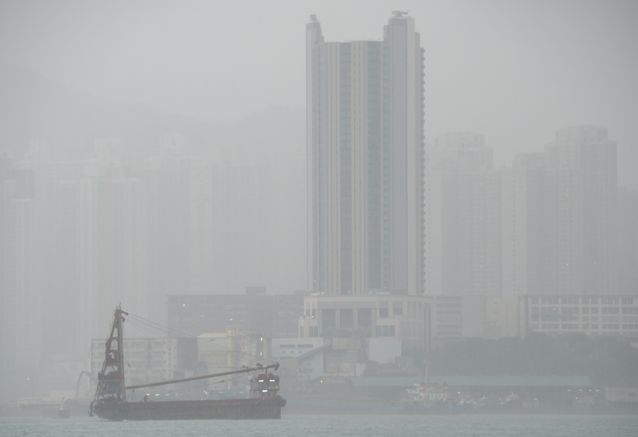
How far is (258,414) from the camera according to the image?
146 metres

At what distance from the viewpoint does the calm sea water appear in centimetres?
14212

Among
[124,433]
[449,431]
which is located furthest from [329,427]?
[124,433]

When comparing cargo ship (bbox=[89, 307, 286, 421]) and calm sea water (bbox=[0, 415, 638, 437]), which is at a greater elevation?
cargo ship (bbox=[89, 307, 286, 421])

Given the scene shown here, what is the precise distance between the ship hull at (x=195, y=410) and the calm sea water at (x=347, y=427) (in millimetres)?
721

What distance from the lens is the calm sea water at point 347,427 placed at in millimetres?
142125

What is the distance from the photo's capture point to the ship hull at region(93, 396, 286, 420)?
144m

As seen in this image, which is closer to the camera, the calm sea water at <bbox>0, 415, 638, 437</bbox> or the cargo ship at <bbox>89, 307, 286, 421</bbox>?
the calm sea water at <bbox>0, 415, 638, 437</bbox>

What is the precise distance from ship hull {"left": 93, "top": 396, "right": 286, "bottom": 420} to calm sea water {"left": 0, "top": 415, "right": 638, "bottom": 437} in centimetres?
72

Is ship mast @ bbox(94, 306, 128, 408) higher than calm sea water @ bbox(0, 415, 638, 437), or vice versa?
ship mast @ bbox(94, 306, 128, 408)

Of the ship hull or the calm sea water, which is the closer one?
the calm sea water

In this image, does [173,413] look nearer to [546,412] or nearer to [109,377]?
[109,377]

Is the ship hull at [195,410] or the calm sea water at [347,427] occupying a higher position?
the ship hull at [195,410]

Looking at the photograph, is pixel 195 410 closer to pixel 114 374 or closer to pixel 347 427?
pixel 114 374

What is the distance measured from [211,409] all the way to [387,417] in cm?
4665
